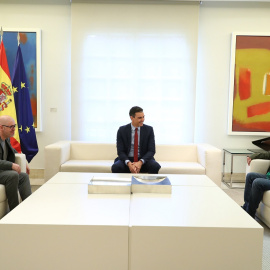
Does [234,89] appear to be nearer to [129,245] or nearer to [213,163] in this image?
[213,163]

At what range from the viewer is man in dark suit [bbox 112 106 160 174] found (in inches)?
165

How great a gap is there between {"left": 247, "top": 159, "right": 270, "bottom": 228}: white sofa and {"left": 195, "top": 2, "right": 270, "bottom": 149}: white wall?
1.61 metres

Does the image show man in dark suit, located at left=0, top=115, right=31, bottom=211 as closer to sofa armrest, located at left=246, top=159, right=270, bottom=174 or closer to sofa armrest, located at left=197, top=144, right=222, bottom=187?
sofa armrest, located at left=197, top=144, right=222, bottom=187

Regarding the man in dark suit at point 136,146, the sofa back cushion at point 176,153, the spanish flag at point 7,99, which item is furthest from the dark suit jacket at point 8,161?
the sofa back cushion at point 176,153

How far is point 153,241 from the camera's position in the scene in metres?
1.92

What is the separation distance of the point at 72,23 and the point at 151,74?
146 centimetres

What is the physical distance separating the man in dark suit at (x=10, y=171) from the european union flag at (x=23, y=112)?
129cm

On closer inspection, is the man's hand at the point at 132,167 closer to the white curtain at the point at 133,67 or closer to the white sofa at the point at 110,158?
the white sofa at the point at 110,158

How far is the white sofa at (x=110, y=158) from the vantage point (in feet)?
14.4

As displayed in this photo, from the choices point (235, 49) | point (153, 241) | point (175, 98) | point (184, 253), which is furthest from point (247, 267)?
point (235, 49)

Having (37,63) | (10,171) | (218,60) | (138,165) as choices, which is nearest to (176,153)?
(138,165)

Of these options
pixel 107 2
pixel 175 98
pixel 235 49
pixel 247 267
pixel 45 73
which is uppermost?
pixel 107 2

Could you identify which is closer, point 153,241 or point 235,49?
point 153,241

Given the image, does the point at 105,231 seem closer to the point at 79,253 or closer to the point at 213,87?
the point at 79,253
